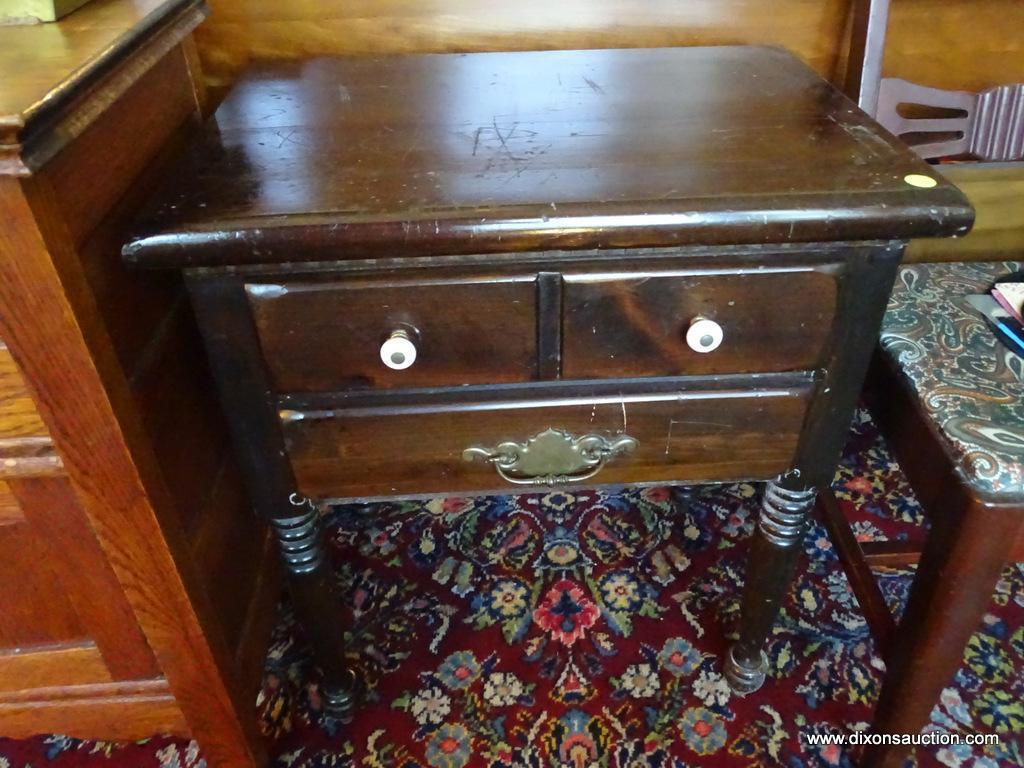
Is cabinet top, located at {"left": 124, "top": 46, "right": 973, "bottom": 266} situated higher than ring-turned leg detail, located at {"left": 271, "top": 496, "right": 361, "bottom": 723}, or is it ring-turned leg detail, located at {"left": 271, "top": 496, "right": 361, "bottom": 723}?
cabinet top, located at {"left": 124, "top": 46, "right": 973, "bottom": 266}

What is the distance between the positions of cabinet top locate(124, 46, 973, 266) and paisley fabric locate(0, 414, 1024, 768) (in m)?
0.63

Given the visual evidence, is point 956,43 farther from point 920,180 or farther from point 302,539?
point 302,539

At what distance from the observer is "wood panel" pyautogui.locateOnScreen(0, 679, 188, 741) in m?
0.93

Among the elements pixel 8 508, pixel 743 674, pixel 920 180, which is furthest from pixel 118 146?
pixel 743 674

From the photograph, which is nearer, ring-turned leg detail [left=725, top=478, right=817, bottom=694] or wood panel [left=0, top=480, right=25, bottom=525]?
wood panel [left=0, top=480, right=25, bottom=525]

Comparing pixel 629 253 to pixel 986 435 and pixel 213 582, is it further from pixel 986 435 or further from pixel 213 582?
pixel 213 582

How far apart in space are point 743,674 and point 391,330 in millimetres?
706

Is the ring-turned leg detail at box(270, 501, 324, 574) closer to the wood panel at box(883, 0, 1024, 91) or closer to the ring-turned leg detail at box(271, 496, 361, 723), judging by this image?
the ring-turned leg detail at box(271, 496, 361, 723)

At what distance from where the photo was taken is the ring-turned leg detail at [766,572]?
86 cm

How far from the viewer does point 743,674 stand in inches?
42.0

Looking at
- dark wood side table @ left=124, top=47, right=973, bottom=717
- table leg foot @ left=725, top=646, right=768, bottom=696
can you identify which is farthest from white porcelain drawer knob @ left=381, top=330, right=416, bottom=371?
table leg foot @ left=725, top=646, right=768, bottom=696

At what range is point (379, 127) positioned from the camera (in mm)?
798

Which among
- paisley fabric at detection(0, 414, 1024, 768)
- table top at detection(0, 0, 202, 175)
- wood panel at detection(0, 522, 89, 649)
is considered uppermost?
table top at detection(0, 0, 202, 175)

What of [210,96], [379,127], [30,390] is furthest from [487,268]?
[210,96]
